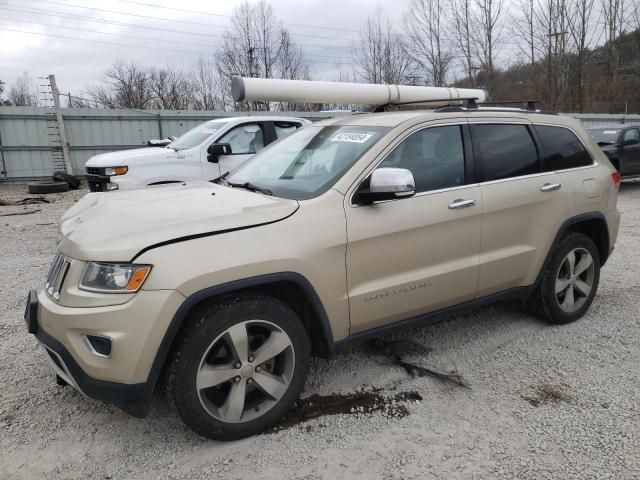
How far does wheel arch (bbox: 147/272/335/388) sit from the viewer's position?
2504 millimetres

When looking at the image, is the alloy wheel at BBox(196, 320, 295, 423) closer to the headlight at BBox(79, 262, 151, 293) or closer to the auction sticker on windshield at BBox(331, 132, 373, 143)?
the headlight at BBox(79, 262, 151, 293)

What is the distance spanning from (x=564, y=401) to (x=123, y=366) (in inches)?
102

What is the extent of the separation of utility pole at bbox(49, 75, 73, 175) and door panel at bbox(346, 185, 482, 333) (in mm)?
15763

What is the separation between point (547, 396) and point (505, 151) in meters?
1.78

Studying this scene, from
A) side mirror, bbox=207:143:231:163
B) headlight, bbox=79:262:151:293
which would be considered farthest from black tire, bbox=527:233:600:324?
→ side mirror, bbox=207:143:231:163

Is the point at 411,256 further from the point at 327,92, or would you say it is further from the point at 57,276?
the point at 57,276

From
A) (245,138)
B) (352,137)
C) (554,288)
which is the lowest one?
(554,288)

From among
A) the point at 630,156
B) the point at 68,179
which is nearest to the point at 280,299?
the point at 630,156

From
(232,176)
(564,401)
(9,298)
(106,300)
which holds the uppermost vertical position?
(232,176)

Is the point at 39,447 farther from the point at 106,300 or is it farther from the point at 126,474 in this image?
the point at 106,300

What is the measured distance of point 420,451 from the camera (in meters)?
2.72

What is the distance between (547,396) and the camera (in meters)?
3.24

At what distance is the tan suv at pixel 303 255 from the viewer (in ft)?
8.18

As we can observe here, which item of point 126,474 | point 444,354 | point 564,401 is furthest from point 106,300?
point 564,401
